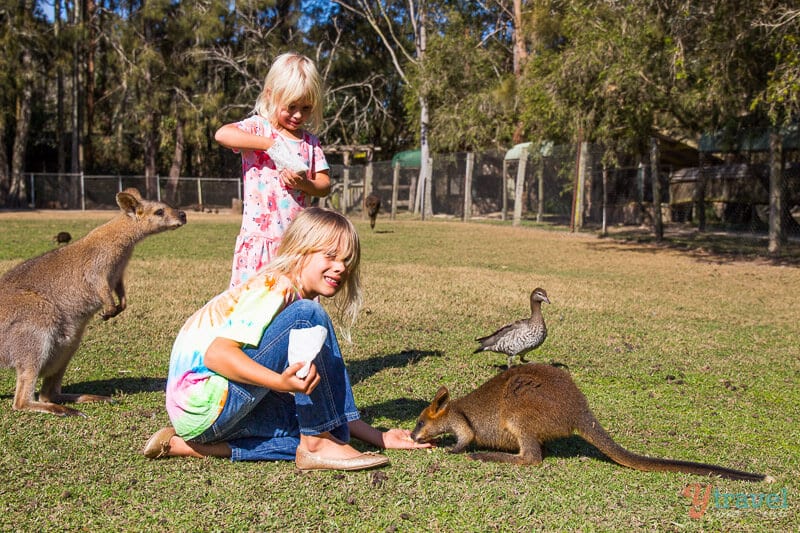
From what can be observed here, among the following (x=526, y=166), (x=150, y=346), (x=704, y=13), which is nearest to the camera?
(x=150, y=346)

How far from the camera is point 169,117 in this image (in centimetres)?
3144

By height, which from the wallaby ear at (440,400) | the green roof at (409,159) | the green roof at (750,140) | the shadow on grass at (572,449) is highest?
the green roof at (409,159)

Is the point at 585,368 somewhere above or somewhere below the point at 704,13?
below

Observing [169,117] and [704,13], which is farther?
[169,117]

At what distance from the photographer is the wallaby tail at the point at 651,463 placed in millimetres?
3111

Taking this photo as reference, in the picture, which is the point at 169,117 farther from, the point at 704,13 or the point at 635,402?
the point at 635,402

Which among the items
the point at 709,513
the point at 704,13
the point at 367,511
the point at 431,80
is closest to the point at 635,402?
the point at 709,513

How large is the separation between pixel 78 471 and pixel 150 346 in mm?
2564

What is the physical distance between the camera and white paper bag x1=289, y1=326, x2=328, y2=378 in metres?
2.83

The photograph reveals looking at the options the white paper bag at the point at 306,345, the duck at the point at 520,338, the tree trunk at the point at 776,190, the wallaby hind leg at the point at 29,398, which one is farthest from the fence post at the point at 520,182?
the white paper bag at the point at 306,345

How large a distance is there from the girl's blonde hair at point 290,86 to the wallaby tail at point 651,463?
2141mm

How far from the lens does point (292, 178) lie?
152 inches

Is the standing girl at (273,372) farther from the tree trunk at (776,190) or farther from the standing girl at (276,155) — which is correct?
the tree trunk at (776,190)

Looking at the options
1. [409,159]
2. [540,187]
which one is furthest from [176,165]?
[540,187]
